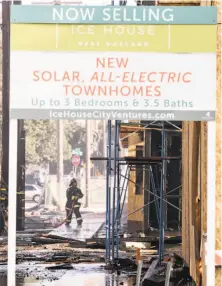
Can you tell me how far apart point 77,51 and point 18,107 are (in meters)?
0.89

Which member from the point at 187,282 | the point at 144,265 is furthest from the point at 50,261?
the point at 187,282

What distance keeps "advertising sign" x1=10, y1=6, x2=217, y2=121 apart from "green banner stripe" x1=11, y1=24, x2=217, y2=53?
1cm

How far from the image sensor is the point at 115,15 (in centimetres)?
743

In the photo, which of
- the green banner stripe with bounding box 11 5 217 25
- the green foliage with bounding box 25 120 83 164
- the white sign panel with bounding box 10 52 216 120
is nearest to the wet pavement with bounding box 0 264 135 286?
the white sign panel with bounding box 10 52 216 120

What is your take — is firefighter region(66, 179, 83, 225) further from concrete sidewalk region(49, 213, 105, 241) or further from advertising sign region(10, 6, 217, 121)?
advertising sign region(10, 6, 217, 121)

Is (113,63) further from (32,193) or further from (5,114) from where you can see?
(32,193)

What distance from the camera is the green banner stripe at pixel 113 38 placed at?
24.4 ft

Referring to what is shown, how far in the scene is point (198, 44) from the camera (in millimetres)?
7480

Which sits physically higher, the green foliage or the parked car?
the green foliage

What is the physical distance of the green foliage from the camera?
171ft

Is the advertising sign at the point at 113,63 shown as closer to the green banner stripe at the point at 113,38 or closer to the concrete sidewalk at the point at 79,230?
the green banner stripe at the point at 113,38

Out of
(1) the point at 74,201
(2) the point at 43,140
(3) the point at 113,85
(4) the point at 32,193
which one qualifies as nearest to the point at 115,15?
(3) the point at 113,85

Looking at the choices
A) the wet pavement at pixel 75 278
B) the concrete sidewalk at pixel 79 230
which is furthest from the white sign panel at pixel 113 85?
the concrete sidewalk at pixel 79 230

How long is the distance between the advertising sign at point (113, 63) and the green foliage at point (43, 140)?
42.8 meters
